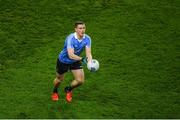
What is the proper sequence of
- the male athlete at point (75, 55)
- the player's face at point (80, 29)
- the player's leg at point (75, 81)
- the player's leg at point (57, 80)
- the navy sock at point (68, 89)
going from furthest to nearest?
the navy sock at point (68, 89), the player's leg at point (57, 80), the player's leg at point (75, 81), the male athlete at point (75, 55), the player's face at point (80, 29)

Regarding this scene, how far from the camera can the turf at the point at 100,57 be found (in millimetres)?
10234

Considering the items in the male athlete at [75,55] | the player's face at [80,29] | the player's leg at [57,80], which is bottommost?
the player's leg at [57,80]

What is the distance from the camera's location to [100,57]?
1273cm

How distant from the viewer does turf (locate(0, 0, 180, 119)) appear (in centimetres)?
1023

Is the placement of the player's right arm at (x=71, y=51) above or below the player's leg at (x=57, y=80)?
above

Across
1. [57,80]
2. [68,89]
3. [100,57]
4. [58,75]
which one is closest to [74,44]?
[58,75]

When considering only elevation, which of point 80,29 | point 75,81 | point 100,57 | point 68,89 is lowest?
point 68,89

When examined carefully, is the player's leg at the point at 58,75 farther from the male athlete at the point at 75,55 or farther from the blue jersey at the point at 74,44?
the blue jersey at the point at 74,44

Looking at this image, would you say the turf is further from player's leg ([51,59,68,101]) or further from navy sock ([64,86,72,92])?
navy sock ([64,86,72,92])

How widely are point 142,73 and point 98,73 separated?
1260 mm

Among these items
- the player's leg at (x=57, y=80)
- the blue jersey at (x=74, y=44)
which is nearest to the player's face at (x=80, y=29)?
the blue jersey at (x=74, y=44)

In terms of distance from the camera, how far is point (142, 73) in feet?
39.1

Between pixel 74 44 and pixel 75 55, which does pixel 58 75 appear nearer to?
pixel 75 55

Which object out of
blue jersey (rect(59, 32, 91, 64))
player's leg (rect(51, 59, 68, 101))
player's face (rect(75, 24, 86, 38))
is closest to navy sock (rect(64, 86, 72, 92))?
player's leg (rect(51, 59, 68, 101))
